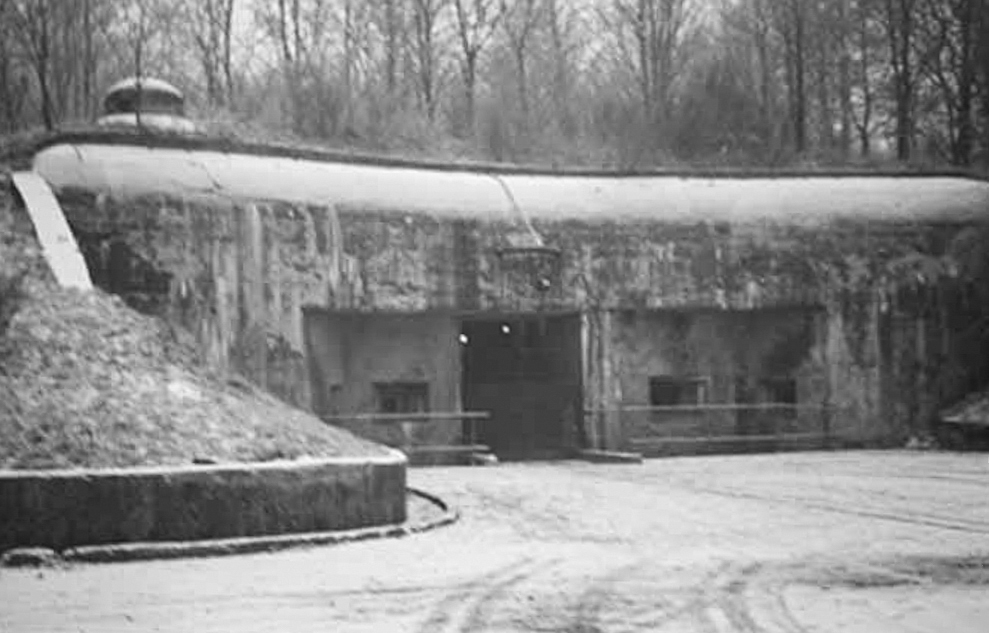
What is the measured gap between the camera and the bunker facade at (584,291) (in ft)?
53.1

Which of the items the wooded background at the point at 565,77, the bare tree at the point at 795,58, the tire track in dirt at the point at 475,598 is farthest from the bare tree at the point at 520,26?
the tire track in dirt at the point at 475,598

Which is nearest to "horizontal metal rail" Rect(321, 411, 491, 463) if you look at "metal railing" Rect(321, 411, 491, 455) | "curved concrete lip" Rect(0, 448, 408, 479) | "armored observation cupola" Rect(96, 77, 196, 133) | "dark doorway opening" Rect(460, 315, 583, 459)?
"metal railing" Rect(321, 411, 491, 455)

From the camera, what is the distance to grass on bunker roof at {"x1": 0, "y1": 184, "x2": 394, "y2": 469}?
29.9 feet

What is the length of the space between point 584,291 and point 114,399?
345 inches

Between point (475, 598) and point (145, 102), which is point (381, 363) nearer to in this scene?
point (145, 102)

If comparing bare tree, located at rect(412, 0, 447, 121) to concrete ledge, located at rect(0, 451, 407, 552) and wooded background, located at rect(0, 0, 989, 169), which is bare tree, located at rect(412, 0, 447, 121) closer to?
wooded background, located at rect(0, 0, 989, 169)

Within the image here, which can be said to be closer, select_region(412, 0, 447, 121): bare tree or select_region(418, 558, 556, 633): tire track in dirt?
select_region(418, 558, 556, 633): tire track in dirt

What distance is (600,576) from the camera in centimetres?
777

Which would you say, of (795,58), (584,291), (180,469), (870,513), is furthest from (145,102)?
(795,58)

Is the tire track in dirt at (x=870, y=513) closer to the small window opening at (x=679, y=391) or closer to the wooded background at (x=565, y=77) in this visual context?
the small window opening at (x=679, y=391)

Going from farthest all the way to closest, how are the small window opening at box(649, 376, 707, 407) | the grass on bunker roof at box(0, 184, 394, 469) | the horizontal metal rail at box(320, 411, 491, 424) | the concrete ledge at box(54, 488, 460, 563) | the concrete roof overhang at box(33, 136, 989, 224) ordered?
1. the small window opening at box(649, 376, 707, 407)
2. the horizontal metal rail at box(320, 411, 491, 424)
3. the concrete roof overhang at box(33, 136, 989, 224)
4. the grass on bunker roof at box(0, 184, 394, 469)
5. the concrete ledge at box(54, 488, 460, 563)

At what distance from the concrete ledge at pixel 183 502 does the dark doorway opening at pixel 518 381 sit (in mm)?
8716

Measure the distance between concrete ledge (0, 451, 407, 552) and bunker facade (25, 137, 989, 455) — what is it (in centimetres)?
636

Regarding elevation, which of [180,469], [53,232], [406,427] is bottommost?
[406,427]
